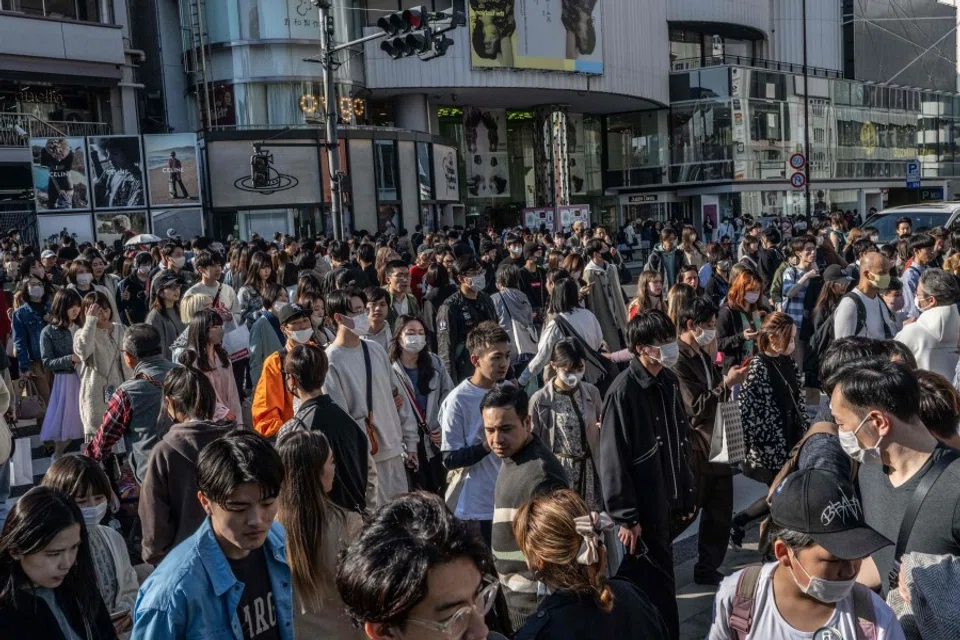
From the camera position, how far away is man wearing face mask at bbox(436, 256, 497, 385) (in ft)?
29.8

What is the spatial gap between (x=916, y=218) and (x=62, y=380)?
16090 mm

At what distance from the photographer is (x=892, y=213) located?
19.0 meters

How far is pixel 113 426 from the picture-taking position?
5.70 meters

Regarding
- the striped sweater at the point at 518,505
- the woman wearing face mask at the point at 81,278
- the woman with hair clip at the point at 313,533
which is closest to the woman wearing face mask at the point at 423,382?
the striped sweater at the point at 518,505

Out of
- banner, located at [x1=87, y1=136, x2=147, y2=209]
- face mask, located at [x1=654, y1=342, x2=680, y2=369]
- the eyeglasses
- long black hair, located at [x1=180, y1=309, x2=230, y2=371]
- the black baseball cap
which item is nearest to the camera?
the eyeglasses

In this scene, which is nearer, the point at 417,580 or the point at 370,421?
the point at 417,580

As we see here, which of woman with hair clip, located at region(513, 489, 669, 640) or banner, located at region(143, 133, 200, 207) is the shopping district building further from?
woman with hair clip, located at region(513, 489, 669, 640)

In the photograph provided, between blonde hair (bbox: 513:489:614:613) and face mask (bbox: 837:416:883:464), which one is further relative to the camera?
face mask (bbox: 837:416:883:464)

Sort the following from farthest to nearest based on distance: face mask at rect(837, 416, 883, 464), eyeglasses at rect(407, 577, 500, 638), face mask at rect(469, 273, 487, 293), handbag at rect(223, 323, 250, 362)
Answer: face mask at rect(469, 273, 487, 293) → handbag at rect(223, 323, 250, 362) → face mask at rect(837, 416, 883, 464) → eyeglasses at rect(407, 577, 500, 638)

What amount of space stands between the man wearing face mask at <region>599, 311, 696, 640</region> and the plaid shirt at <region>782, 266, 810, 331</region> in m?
6.40

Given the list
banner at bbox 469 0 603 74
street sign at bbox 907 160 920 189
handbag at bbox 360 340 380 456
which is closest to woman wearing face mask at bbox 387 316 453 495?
handbag at bbox 360 340 380 456

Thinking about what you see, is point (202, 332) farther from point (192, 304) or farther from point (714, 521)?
point (714, 521)

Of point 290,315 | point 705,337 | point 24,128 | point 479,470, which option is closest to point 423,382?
point 290,315

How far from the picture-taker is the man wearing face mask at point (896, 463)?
3.19m
